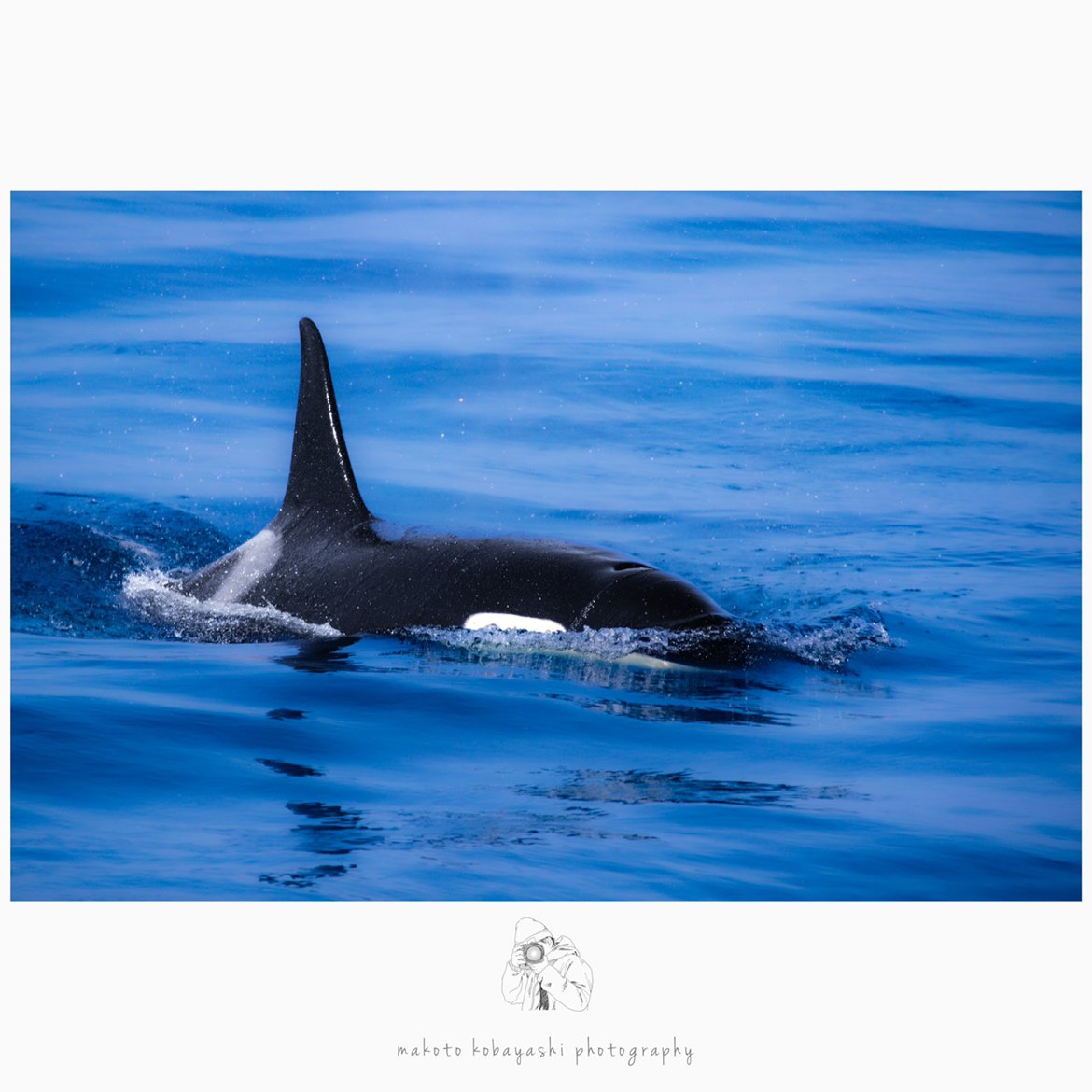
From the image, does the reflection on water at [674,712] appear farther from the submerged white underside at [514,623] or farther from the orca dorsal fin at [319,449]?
the orca dorsal fin at [319,449]

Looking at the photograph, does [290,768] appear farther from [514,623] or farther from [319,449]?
[319,449]

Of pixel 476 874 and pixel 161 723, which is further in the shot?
pixel 161 723

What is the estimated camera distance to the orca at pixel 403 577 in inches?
334

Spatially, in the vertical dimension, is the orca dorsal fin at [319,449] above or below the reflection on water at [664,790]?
above

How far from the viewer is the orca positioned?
334 inches

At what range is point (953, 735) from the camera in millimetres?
8008

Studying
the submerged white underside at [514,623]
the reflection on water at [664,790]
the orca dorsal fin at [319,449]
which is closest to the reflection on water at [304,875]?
the reflection on water at [664,790]

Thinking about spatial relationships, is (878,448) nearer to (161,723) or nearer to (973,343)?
(973,343)
